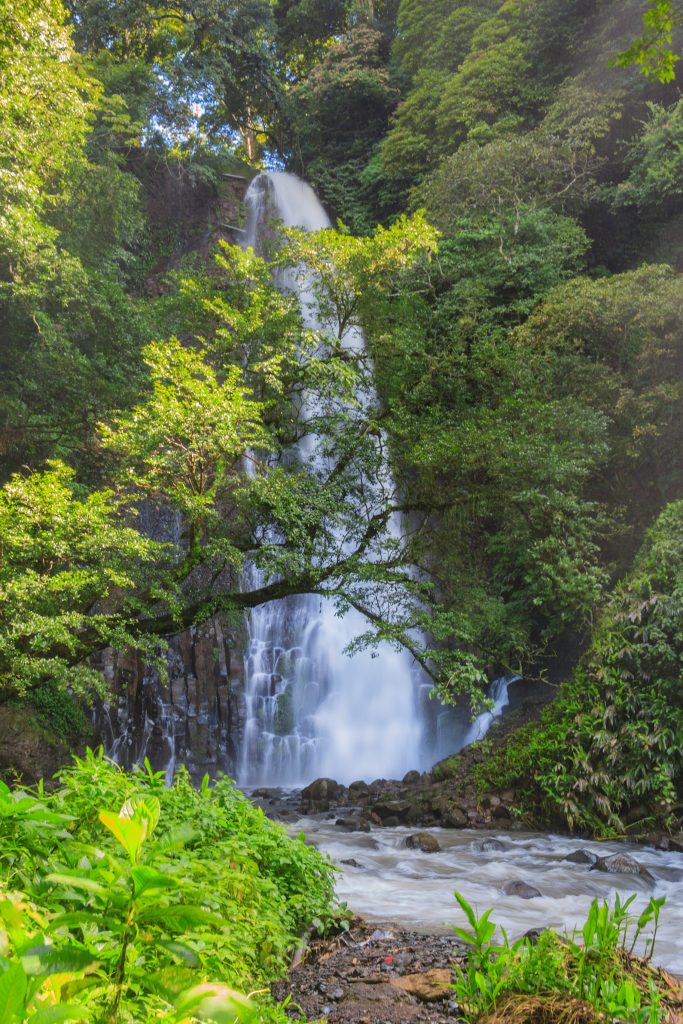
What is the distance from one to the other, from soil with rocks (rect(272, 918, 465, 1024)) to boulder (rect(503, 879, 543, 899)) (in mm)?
2154

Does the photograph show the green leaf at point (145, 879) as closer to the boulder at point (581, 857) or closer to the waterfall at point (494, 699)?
the boulder at point (581, 857)

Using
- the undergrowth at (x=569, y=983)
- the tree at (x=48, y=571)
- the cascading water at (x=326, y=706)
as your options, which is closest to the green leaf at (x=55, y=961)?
the undergrowth at (x=569, y=983)

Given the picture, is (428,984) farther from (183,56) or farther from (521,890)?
(183,56)

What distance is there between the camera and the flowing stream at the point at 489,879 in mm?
5543

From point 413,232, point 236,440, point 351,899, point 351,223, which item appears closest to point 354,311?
point 413,232

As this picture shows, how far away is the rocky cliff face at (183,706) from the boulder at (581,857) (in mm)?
6651

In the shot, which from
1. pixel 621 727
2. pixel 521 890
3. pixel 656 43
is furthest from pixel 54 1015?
pixel 621 727

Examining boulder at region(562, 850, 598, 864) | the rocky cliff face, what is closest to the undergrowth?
boulder at region(562, 850, 598, 864)

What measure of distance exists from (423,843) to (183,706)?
20.3ft

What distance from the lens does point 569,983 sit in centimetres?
260

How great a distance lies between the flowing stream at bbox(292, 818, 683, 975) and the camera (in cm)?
554

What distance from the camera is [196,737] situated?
12.8 meters

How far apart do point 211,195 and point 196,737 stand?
15969mm

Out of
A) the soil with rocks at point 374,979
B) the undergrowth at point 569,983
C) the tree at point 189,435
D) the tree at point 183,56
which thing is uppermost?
the tree at point 183,56
